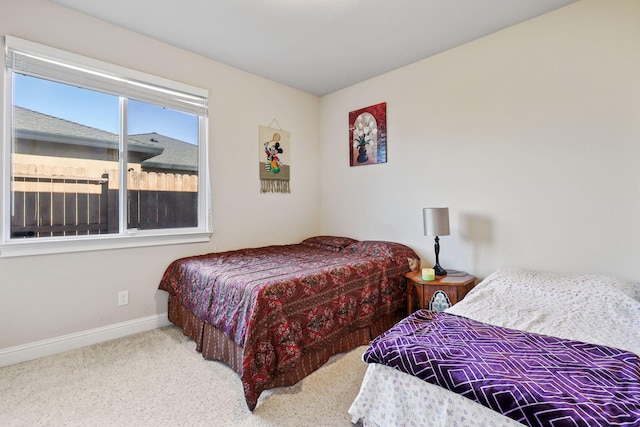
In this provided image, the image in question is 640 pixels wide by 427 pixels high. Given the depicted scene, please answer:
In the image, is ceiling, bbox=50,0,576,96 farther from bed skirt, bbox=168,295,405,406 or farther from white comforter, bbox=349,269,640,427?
bed skirt, bbox=168,295,405,406

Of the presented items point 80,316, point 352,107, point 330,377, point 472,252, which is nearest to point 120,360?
point 80,316

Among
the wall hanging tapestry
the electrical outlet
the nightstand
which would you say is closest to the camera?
the nightstand

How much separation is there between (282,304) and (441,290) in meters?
1.33

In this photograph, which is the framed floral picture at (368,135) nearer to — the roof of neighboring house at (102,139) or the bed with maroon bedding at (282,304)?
the bed with maroon bedding at (282,304)

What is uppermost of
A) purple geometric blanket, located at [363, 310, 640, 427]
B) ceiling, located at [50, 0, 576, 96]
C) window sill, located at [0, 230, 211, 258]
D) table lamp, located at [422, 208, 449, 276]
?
ceiling, located at [50, 0, 576, 96]

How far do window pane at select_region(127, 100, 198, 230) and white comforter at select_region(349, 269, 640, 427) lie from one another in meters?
2.36

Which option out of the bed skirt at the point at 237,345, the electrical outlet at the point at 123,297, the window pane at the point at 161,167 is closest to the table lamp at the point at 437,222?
the bed skirt at the point at 237,345

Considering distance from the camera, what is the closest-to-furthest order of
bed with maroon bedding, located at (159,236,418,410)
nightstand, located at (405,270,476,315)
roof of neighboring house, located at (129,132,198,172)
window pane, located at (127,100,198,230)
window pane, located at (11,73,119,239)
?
bed with maroon bedding, located at (159,236,418,410), window pane, located at (11,73,119,239), nightstand, located at (405,270,476,315), window pane, located at (127,100,198,230), roof of neighboring house, located at (129,132,198,172)

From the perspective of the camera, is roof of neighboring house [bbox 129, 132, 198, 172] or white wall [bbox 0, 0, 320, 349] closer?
white wall [bbox 0, 0, 320, 349]

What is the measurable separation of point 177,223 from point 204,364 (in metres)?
1.41

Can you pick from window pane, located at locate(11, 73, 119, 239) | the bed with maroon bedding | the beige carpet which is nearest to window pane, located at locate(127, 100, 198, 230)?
window pane, located at locate(11, 73, 119, 239)

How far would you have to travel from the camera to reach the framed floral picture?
11.1ft

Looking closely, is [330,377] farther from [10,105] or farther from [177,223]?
[10,105]

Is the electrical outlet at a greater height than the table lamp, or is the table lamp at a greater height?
the table lamp
